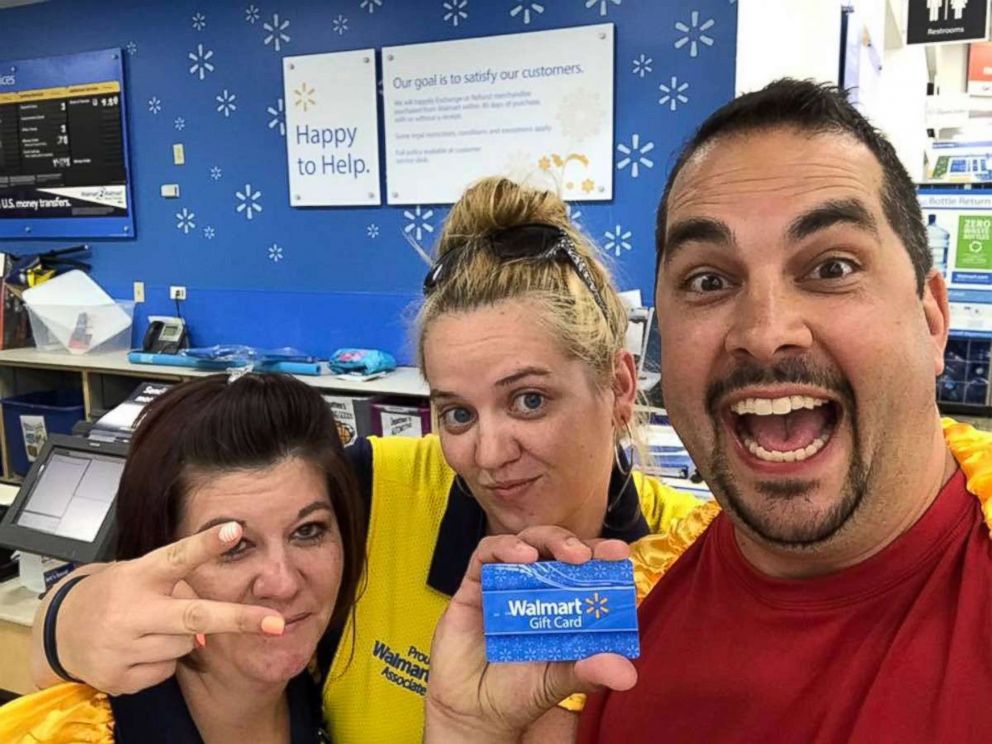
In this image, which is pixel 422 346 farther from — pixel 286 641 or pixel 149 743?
pixel 149 743

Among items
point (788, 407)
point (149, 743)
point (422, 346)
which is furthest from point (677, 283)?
point (149, 743)

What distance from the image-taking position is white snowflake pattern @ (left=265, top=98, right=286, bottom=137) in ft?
14.5

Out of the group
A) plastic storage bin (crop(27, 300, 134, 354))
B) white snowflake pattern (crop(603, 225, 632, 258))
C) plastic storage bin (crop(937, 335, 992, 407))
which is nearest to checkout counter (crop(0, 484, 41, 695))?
white snowflake pattern (crop(603, 225, 632, 258))

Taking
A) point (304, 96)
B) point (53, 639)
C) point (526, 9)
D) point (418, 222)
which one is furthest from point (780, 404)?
point (304, 96)

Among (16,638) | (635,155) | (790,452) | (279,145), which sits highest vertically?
(279,145)

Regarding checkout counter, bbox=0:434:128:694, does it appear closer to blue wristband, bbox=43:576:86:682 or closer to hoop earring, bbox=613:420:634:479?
blue wristband, bbox=43:576:86:682

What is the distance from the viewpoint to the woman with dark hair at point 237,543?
124cm

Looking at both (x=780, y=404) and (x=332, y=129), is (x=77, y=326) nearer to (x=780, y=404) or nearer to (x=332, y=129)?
(x=332, y=129)

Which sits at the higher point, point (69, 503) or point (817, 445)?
point (817, 445)

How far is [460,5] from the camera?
3912 millimetres

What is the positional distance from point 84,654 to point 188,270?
408cm

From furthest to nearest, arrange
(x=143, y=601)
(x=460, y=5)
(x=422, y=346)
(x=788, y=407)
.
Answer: (x=460, y=5) < (x=422, y=346) < (x=143, y=601) < (x=788, y=407)

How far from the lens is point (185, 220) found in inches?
189

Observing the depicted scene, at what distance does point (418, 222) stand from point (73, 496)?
261 cm
